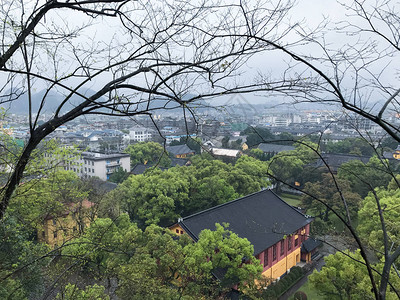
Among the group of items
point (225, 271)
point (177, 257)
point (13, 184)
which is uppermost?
point (13, 184)

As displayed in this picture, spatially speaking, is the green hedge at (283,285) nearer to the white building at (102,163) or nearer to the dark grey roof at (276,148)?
the white building at (102,163)

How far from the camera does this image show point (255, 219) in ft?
48.5

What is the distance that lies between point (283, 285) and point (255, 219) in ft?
10.4

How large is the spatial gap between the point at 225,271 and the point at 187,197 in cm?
640

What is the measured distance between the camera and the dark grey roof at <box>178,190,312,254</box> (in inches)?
508

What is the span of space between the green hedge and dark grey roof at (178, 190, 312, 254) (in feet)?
4.63

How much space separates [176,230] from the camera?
532 inches

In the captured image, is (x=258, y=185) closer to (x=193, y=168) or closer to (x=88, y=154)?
(x=193, y=168)

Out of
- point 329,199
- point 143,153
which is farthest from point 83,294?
point 143,153

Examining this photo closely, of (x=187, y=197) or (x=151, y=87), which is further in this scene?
(x=187, y=197)

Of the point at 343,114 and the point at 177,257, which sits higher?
the point at 343,114

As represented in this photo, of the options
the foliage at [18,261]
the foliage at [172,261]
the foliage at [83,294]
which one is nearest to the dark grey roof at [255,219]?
the foliage at [172,261]

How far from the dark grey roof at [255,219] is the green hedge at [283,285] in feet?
4.63

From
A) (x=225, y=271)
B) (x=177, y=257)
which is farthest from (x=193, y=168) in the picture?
(x=177, y=257)
